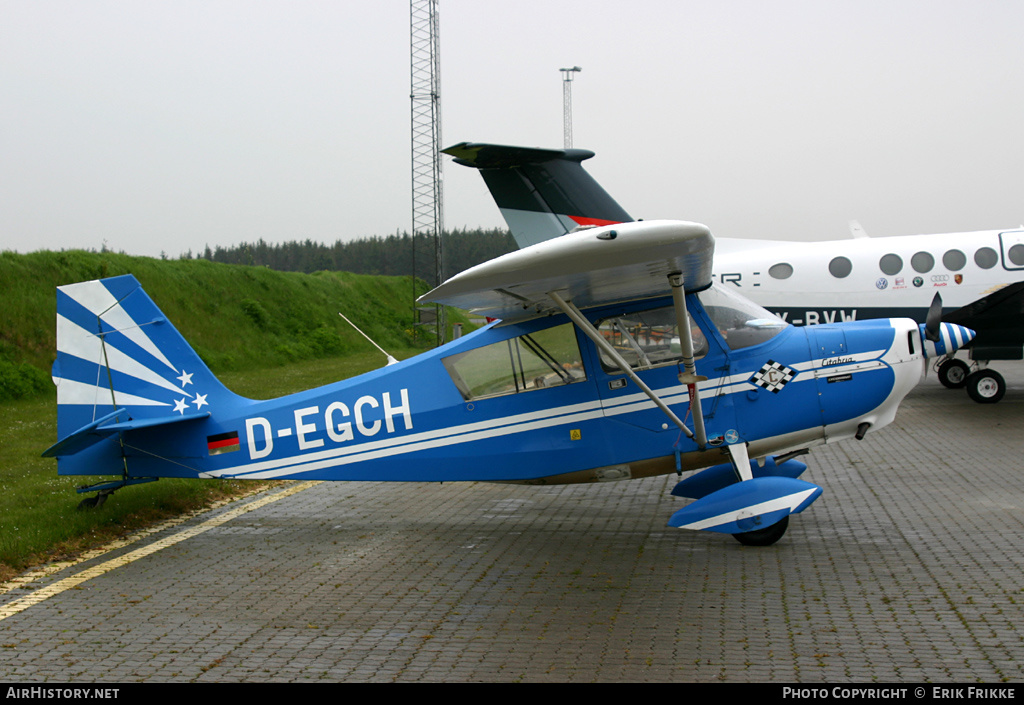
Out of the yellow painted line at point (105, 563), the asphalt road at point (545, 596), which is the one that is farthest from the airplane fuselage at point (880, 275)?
the yellow painted line at point (105, 563)

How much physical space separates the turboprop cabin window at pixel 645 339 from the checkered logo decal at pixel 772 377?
483mm

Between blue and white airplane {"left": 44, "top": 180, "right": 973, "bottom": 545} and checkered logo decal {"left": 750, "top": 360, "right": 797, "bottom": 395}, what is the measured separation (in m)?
0.01

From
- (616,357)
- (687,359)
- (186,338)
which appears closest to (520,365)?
(616,357)

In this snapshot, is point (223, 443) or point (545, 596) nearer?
point (545, 596)

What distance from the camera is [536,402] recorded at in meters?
6.62

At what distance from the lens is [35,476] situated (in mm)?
9516

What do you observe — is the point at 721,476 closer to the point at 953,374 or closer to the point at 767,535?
the point at 767,535

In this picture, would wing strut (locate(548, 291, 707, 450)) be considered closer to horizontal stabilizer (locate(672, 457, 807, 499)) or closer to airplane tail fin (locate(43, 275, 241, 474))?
horizontal stabilizer (locate(672, 457, 807, 499))

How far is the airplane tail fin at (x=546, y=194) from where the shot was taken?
12.6 m

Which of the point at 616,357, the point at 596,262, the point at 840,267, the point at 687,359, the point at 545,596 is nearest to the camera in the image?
the point at 596,262

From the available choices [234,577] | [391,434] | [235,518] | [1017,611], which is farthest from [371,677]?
[235,518]

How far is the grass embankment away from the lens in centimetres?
752

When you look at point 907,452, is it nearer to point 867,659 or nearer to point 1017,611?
point 1017,611

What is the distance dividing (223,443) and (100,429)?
1.00 metres
